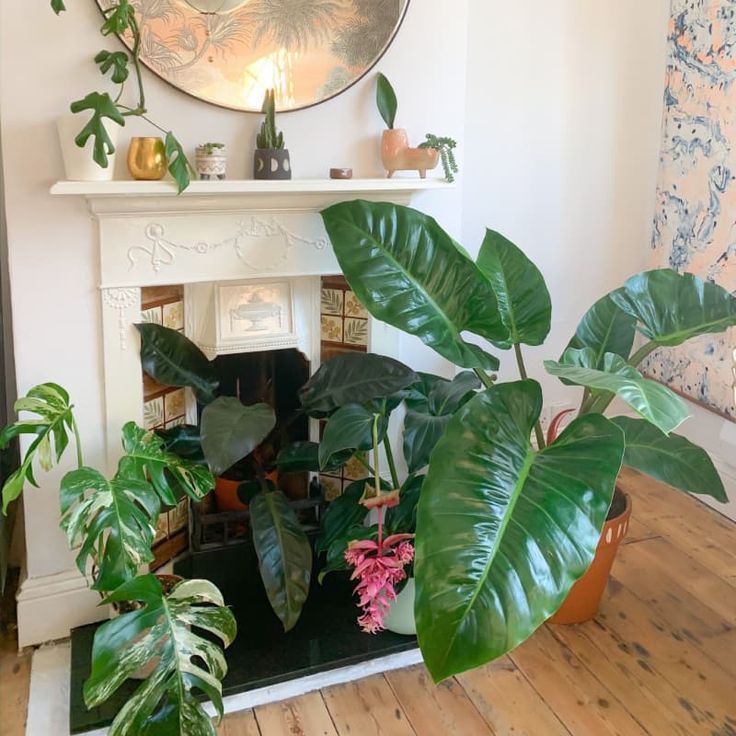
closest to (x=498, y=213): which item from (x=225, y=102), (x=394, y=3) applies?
(x=394, y=3)

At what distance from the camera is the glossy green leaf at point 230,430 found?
183 centimetres

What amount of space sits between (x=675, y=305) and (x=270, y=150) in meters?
1.06

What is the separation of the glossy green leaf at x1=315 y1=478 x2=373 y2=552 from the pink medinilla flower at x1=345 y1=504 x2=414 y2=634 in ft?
0.43

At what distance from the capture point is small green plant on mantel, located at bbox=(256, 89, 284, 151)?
201cm

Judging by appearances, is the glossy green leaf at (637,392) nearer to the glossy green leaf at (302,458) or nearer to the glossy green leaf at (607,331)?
the glossy green leaf at (607,331)

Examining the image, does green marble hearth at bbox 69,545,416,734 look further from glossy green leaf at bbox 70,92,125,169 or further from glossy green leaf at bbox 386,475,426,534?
glossy green leaf at bbox 70,92,125,169

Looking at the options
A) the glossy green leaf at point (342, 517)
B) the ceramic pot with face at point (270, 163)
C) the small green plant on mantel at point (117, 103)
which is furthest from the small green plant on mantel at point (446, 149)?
the glossy green leaf at point (342, 517)

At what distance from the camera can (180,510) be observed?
230cm

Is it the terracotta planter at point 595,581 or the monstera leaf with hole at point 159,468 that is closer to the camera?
the monstera leaf with hole at point 159,468

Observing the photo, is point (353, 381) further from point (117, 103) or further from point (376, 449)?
point (117, 103)

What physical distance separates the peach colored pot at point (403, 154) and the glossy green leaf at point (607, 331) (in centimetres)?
58

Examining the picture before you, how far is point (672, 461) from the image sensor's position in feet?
6.52

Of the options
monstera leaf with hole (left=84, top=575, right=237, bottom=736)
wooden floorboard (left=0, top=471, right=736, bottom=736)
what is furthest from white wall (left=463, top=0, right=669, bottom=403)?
monstera leaf with hole (left=84, top=575, right=237, bottom=736)

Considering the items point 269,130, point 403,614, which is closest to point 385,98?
point 269,130
